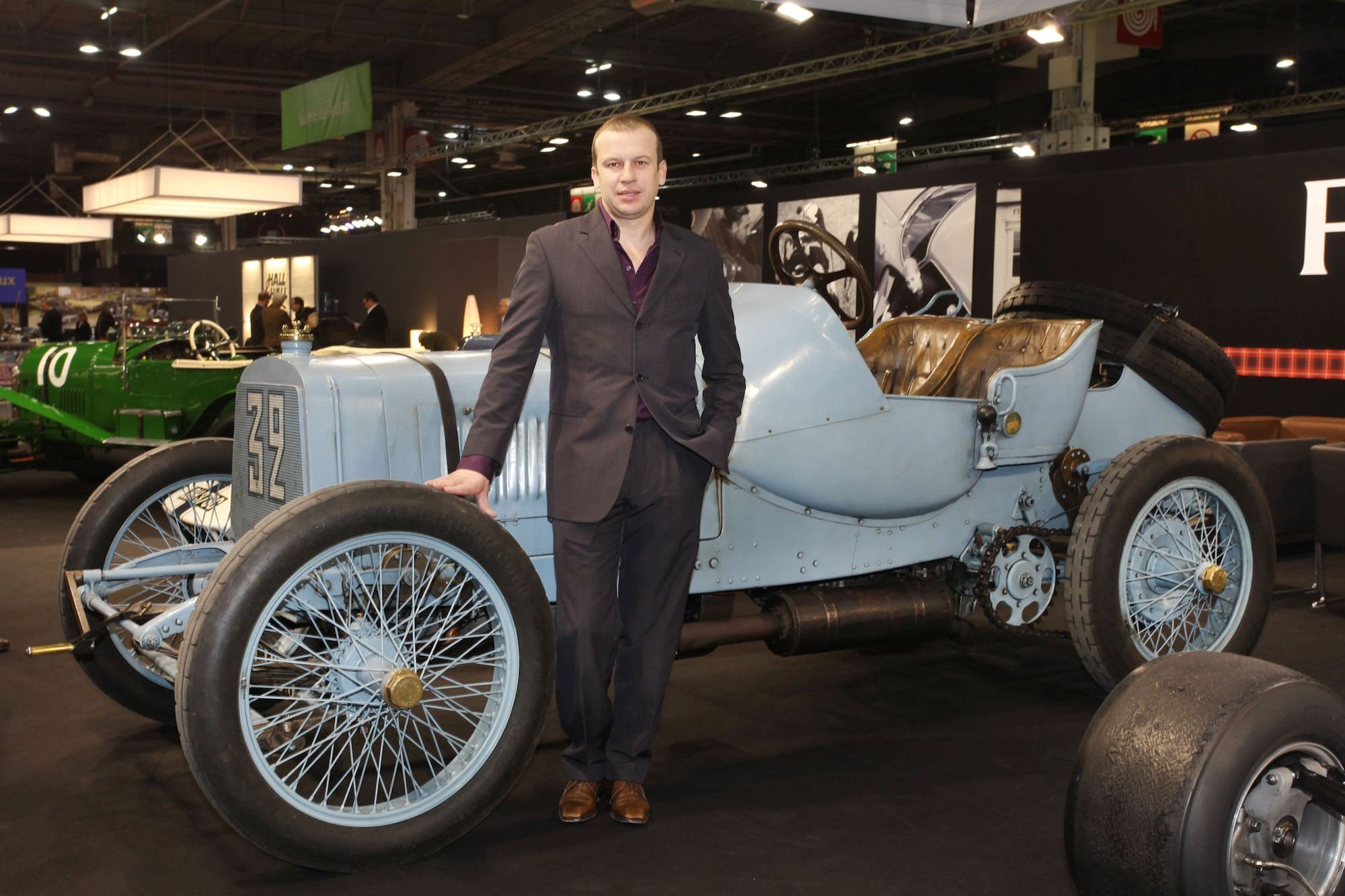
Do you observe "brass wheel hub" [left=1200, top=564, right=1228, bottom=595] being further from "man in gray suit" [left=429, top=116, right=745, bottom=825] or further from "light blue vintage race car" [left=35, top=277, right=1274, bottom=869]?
"man in gray suit" [left=429, top=116, right=745, bottom=825]

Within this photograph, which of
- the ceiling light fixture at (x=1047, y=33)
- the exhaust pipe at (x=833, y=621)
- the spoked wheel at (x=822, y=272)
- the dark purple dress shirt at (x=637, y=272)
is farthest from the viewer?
the ceiling light fixture at (x=1047, y=33)

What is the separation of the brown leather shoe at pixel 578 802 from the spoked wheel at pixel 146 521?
1.17m

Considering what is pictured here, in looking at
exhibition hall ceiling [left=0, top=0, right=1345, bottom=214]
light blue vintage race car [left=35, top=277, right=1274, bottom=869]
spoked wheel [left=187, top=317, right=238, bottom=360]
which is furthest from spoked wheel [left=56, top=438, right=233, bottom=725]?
exhibition hall ceiling [left=0, top=0, right=1345, bottom=214]

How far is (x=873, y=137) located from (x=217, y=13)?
415 inches

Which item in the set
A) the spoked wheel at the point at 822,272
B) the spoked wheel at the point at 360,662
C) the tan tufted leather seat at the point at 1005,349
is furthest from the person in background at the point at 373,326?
the spoked wheel at the point at 360,662

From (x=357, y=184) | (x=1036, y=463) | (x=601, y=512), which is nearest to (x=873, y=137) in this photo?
(x=357, y=184)

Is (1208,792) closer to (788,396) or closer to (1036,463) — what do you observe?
(788,396)

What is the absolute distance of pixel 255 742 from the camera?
8.29ft

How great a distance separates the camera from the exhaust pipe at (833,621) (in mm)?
3434

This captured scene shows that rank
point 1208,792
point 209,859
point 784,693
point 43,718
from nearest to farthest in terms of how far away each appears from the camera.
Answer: point 1208,792, point 209,859, point 43,718, point 784,693

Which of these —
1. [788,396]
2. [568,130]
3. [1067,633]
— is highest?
[568,130]

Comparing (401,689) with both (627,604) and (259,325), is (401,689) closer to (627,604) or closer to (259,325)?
(627,604)

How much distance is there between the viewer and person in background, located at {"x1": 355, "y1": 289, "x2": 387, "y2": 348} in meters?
14.4

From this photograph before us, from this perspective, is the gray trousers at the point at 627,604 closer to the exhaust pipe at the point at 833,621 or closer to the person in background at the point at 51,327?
the exhaust pipe at the point at 833,621
